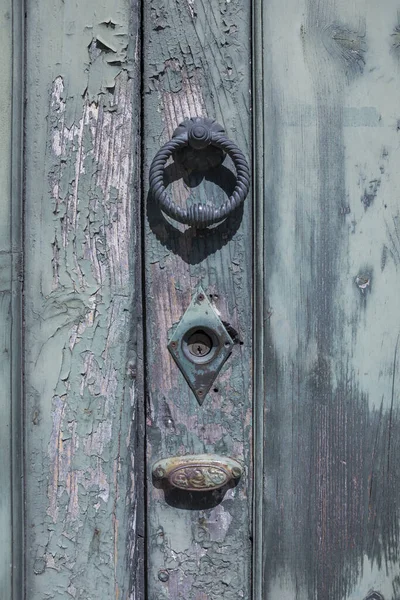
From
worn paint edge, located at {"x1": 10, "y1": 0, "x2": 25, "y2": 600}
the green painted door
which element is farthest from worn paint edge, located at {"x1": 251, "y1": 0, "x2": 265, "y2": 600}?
worn paint edge, located at {"x1": 10, "y1": 0, "x2": 25, "y2": 600}

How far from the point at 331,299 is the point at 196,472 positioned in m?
0.28

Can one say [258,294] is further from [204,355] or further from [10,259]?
[10,259]

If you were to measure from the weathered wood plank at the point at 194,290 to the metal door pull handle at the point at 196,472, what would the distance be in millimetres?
15

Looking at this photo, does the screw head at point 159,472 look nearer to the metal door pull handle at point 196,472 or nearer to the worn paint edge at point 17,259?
the metal door pull handle at point 196,472

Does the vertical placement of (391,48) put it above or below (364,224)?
above

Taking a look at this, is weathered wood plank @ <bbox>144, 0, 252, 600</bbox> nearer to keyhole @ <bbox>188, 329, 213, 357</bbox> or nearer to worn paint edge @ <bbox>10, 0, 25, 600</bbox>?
keyhole @ <bbox>188, 329, 213, 357</bbox>

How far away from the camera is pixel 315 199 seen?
812 millimetres

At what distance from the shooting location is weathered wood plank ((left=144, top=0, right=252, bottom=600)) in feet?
2.60

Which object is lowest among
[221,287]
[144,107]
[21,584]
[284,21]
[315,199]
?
[21,584]

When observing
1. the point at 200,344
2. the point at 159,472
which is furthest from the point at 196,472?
the point at 200,344

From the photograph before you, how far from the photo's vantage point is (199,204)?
2.50 feet

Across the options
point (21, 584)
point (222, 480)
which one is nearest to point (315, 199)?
point (222, 480)

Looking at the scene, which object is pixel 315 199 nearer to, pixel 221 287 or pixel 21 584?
pixel 221 287

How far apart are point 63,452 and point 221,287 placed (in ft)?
0.93
